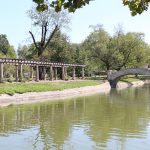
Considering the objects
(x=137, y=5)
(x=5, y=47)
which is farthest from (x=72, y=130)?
(x=5, y=47)

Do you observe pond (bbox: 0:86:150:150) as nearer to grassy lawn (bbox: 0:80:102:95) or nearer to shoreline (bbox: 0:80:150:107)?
shoreline (bbox: 0:80:150:107)

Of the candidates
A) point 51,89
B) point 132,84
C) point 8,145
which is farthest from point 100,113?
point 132,84

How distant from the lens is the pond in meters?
17.0

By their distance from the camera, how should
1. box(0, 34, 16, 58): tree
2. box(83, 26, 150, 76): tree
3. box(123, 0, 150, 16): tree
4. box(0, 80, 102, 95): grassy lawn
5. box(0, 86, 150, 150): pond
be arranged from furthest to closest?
1. box(0, 34, 16, 58): tree
2. box(83, 26, 150, 76): tree
3. box(0, 80, 102, 95): grassy lawn
4. box(0, 86, 150, 150): pond
5. box(123, 0, 150, 16): tree

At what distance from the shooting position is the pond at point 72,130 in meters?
17.0

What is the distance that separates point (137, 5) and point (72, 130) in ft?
48.1

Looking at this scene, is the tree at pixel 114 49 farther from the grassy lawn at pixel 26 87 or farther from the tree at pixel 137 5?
the tree at pixel 137 5

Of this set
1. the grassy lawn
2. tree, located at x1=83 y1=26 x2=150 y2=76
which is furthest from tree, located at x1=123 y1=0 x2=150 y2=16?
tree, located at x1=83 y1=26 x2=150 y2=76

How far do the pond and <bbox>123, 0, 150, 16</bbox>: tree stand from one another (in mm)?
10076

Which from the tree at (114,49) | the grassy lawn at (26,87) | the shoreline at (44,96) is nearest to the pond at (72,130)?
the shoreline at (44,96)

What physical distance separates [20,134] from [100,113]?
33.7 feet

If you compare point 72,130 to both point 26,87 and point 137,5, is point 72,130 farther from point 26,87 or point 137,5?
point 26,87

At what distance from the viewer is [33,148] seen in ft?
53.8

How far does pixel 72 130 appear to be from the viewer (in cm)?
2105
